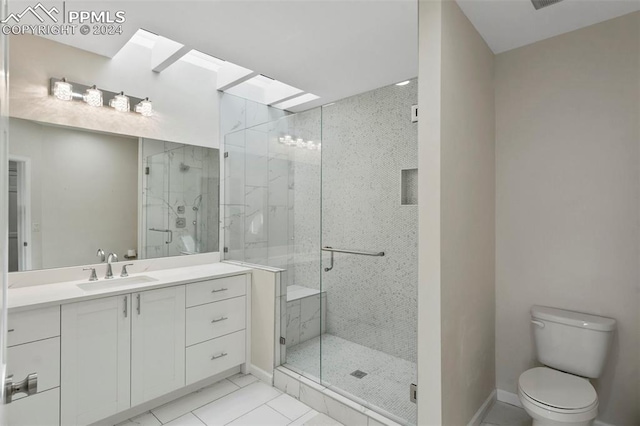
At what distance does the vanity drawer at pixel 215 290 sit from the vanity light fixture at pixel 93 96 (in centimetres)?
155

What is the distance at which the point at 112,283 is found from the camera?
2365mm

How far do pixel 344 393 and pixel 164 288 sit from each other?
1.47 metres

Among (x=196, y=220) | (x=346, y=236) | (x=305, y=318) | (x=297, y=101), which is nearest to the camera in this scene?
(x=346, y=236)

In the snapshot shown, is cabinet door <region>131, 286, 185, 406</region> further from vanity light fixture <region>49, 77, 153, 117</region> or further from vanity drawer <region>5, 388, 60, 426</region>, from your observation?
vanity light fixture <region>49, 77, 153, 117</region>

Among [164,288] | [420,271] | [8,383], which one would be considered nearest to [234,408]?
[164,288]

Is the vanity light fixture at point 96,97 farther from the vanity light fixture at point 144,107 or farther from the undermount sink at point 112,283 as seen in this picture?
the undermount sink at point 112,283

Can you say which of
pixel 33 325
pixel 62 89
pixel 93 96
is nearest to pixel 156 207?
pixel 93 96

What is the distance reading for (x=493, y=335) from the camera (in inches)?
94.7

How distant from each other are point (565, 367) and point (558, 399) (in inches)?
15.6

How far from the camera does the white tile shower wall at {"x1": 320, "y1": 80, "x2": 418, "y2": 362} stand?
2213mm

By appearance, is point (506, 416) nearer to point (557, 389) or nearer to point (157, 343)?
point (557, 389)

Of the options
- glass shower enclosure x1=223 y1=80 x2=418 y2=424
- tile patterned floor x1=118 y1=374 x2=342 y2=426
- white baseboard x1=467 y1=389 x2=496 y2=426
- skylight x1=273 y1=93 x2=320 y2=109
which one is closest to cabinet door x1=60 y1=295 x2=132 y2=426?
tile patterned floor x1=118 y1=374 x2=342 y2=426

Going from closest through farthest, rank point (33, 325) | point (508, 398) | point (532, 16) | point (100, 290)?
point (33, 325)
point (532, 16)
point (100, 290)
point (508, 398)

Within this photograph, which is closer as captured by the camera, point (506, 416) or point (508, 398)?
point (506, 416)
